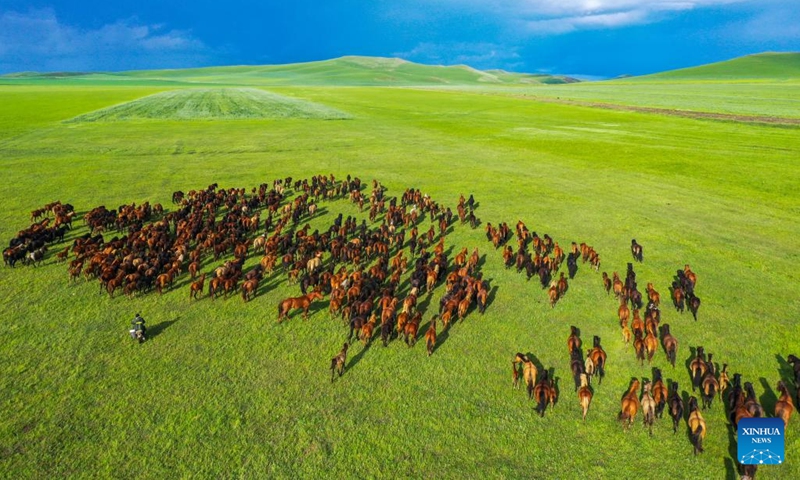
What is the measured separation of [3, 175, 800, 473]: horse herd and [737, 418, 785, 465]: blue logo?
278 millimetres

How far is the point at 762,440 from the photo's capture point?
23.1 feet

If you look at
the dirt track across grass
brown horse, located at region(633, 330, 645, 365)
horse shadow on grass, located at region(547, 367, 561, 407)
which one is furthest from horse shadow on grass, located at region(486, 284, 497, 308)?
the dirt track across grass

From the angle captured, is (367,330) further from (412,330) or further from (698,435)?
(698,435)

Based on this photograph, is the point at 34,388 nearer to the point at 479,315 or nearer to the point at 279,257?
the point at 279,257

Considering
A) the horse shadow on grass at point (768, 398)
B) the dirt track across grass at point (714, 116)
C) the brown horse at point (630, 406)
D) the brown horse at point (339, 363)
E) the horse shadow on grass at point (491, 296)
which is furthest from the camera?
the dirt track across grass at point (714, 116)

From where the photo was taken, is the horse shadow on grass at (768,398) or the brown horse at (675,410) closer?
the brown horse at (675,410)

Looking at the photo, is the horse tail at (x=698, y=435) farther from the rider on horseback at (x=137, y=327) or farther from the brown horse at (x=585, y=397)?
the rider on horseback at (x=137, y=327)

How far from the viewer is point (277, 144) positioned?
130ft

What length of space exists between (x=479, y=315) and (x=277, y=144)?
33.5m

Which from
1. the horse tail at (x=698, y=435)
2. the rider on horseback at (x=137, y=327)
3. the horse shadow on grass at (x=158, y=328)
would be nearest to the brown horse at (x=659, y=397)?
the horse tail at (x=698, y=435)

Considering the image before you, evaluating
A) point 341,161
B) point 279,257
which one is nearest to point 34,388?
point 279,257

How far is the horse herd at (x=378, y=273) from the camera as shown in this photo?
848cm

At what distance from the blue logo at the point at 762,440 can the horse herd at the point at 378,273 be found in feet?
0.91

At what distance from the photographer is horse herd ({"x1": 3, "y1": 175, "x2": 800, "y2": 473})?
27.8 ft
